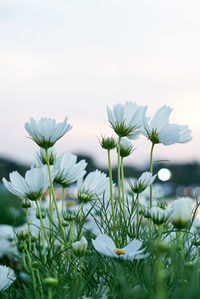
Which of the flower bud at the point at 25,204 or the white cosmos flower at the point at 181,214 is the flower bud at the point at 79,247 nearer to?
the white cosmos flower at the point at 181,214

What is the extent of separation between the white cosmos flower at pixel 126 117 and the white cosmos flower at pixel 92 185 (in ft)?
0.49

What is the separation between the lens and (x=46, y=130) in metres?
1.12

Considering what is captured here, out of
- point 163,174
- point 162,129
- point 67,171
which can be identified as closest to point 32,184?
point 67,171

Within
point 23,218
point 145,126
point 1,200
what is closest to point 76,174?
point 145,126

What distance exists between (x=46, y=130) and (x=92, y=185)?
0.71 ft

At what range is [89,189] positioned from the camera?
1.22 metres

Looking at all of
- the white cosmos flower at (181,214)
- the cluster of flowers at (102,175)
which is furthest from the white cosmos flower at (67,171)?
the white cosmos flower at (181,214)

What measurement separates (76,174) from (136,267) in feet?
1.00

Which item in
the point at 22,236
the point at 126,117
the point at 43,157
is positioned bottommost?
the point at 22,236

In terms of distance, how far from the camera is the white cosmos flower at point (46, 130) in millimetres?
1115

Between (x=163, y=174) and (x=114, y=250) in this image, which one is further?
(x=163, y=174)

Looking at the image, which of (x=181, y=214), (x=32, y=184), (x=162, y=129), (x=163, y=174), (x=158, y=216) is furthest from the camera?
(x=163, y=174)

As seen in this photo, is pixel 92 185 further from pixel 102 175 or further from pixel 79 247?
pixel 79 247

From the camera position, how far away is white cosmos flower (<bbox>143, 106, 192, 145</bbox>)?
1.20 metres
